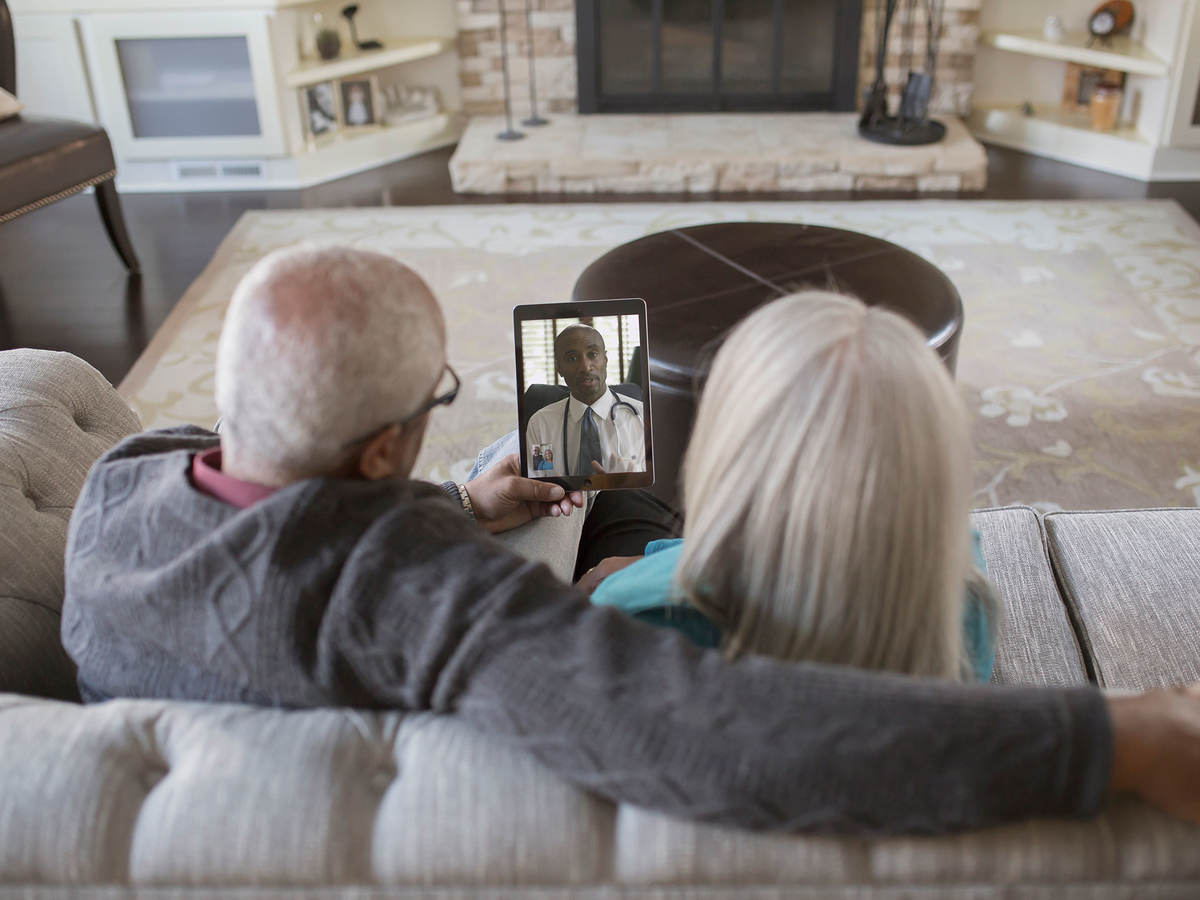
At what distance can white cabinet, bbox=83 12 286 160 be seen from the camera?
3.88 metres

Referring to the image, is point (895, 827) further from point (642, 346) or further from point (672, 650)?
point (642, 346)

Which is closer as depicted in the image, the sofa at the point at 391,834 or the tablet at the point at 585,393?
the sofa at the point at 391,834

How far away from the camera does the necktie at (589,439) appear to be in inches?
51.3

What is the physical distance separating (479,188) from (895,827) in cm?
364

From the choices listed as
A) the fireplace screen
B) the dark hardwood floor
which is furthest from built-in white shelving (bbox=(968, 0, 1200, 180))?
the fireplace screen

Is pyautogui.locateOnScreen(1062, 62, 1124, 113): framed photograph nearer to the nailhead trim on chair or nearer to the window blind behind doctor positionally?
the nailhead trim on chair

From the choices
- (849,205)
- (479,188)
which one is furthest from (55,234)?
(849,205)

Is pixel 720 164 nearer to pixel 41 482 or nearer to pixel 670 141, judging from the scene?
pixel 670 141

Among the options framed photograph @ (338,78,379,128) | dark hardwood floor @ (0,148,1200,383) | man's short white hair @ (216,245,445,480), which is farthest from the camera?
framed photograph @ (338,78,379,128)

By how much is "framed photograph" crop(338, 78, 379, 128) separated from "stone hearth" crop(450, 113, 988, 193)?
534 mm

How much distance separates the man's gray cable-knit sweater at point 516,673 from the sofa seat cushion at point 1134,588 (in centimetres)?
70

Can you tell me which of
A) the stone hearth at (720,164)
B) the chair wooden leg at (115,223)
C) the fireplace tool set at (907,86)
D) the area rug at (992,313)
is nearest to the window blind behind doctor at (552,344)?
the area rug at (992,313)

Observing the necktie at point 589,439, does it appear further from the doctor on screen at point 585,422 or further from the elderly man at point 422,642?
the elderly man at point 422,642

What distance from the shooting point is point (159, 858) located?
72 cm
